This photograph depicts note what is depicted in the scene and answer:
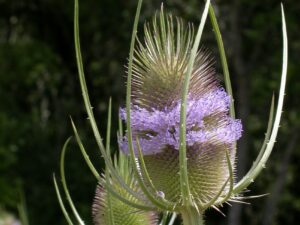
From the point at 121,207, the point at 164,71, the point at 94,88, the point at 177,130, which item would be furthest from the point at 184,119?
the point at 94,88

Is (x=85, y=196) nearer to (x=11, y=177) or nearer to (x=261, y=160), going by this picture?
(x=11, y=177)

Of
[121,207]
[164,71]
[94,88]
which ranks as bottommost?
[121,207]

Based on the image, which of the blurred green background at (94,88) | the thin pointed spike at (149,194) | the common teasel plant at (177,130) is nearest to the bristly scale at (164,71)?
the common teasel plant at (177,130)

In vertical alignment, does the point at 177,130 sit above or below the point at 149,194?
above

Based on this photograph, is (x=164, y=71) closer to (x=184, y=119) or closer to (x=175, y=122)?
(x=175, y=122)

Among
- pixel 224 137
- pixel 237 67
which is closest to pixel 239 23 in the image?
pixel 237 67

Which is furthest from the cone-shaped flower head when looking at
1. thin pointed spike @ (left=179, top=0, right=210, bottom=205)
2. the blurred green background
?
the blurred green background

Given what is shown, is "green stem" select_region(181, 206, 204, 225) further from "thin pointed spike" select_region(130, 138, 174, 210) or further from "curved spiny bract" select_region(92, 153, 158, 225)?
"curved spiny bract" select_region(92, 153, 158, 225)
